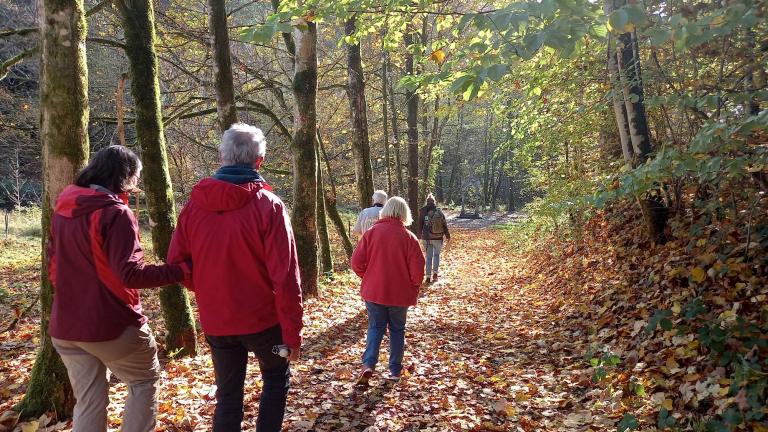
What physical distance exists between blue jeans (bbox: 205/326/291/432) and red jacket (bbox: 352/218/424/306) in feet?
6.98

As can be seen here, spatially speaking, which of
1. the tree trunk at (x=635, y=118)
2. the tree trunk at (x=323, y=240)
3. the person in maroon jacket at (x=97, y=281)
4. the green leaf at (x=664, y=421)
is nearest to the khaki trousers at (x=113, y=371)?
the person in maroon jacket at (x=97, y=281)

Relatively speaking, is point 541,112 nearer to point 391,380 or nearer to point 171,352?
point 391,380

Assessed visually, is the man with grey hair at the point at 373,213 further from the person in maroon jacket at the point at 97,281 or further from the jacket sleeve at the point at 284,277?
the person in maroon jacket at the point at 97,281

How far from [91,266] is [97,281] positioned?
0.31ft

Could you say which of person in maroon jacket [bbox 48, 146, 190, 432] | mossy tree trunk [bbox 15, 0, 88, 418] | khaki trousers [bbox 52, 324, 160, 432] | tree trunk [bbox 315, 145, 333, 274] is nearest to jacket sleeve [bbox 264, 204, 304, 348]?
person in maroon jacket [bbox 48, 146, 190, 432]

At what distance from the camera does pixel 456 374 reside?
5.61 metres

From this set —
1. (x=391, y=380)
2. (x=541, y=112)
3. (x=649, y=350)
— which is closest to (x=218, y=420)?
(x=391, y=380)

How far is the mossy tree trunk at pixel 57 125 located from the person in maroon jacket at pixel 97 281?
1.04 m

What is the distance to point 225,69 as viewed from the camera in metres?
6.84

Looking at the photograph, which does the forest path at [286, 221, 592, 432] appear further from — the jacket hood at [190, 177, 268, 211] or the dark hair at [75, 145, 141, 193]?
the dark hair at [75, 145, 141, 193]

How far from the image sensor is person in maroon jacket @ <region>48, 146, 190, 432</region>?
2725mm

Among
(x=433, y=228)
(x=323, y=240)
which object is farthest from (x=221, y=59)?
(x=433, y=228)

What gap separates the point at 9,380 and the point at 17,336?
8.94 ft

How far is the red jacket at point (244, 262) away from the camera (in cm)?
286
